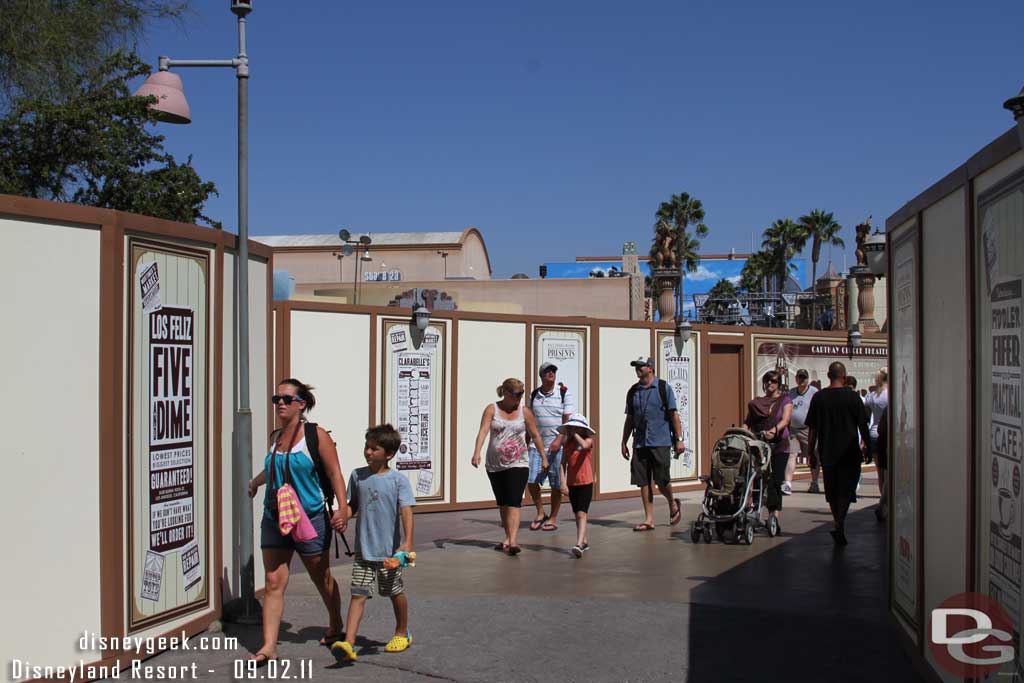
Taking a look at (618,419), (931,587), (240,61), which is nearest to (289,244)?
(618,419)

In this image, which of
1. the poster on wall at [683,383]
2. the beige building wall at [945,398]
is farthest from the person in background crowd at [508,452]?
the poster on wall at [683,383]

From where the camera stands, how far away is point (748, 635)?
277 inches

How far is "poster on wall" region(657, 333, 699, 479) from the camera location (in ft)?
52.7

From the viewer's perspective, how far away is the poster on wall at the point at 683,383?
16062mm

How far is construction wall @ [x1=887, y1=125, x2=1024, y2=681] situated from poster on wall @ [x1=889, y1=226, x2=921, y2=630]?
0.5 inches

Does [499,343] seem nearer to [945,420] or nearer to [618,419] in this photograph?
[618,419]

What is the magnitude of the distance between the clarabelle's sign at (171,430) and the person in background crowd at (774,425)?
6.61 metres

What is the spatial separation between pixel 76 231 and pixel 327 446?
1897 mm

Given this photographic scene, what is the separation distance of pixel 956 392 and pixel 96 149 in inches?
768

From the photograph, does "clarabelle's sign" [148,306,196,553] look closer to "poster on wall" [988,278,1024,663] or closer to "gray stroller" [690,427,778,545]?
"poster on wall" [988,278,1024,663]

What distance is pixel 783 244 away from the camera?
236 ft

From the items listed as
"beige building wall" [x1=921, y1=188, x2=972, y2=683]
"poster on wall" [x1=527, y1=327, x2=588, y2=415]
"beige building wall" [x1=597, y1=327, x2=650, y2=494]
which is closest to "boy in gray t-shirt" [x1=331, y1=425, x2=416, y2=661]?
"beige building wall" [x1=921, y1=188, x2=972, y2=683]

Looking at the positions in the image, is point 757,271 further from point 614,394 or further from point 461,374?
point 461,374

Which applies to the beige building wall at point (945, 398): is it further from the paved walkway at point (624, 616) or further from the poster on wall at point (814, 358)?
the poster on wall at point (814, 358)
